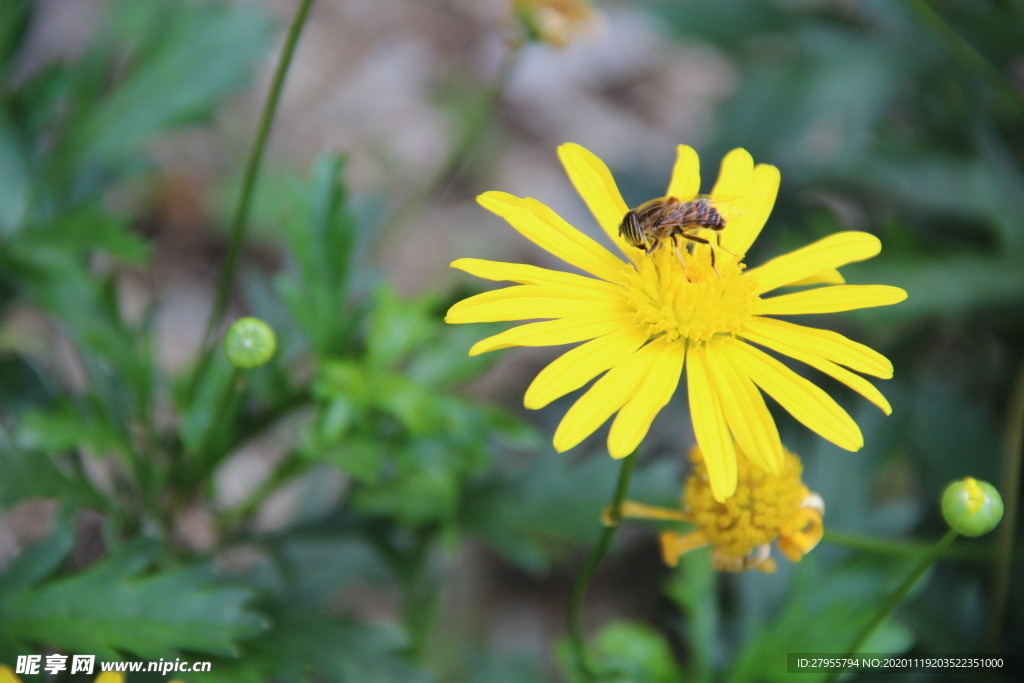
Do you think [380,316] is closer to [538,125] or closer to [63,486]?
[63,486]

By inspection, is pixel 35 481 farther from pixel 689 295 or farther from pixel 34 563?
pixel 689 295

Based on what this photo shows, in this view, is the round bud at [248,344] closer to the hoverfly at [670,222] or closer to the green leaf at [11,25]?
the hoverfly at [670,222]

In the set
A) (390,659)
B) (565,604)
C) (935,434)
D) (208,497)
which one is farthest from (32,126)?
(935,434)

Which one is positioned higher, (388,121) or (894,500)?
(388,121)

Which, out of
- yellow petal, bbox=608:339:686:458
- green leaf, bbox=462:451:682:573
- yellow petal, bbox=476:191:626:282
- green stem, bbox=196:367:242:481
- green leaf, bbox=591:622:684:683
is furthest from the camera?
green leaf, bbox=462:451:682:573

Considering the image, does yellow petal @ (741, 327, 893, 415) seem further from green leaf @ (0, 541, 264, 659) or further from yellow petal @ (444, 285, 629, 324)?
green leaf @ (0, 541, 264, 659)

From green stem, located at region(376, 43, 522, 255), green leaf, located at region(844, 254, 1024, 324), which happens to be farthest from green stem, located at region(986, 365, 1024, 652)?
green stem, located at region(376, 43, 522, 255)

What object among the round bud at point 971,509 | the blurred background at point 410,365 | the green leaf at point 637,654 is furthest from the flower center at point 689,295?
the green leaf at point 637,654
